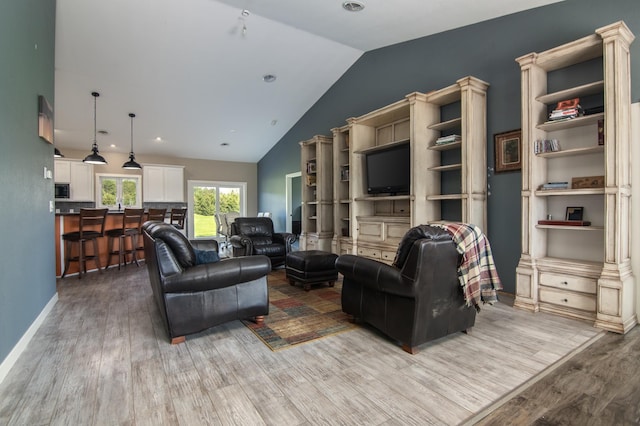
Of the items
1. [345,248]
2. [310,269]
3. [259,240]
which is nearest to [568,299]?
[310,269]

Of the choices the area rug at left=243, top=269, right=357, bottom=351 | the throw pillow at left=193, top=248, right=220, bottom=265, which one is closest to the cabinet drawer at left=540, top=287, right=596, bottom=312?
the area rug at left=243, top=269, right=357, bottom=351

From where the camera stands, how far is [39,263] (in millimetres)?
3090

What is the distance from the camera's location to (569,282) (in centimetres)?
299

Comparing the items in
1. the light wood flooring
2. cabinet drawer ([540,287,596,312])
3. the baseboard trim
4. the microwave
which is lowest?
the light wood flooring

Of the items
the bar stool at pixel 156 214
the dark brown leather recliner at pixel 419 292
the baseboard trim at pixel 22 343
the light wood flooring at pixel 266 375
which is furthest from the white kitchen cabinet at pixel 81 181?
the dark brown leather recliner at pixel 419 292

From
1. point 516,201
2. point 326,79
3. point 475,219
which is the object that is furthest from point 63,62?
point 516,201

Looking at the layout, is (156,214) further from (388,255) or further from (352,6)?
(352,6)

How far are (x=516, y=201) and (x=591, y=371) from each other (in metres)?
1.97

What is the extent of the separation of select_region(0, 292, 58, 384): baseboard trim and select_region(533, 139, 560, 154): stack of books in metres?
4.66

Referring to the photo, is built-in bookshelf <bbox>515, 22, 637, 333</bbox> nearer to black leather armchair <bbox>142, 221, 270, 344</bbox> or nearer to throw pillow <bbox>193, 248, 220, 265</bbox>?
black leather armchair <bbox>142, 221, 270, 344</bbox>

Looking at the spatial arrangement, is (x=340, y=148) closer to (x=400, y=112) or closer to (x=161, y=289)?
(x=400, y=112)

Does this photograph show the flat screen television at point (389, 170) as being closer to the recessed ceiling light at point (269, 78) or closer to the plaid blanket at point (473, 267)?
the plaid blanket at point (473, 267)

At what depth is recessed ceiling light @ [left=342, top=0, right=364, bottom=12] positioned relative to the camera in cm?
374

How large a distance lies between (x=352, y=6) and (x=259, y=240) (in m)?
3.80
